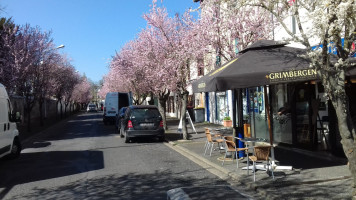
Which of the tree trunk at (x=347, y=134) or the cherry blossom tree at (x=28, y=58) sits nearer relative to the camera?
the tree trunk at (x=347, y=134)

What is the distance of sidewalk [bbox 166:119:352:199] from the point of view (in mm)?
5820

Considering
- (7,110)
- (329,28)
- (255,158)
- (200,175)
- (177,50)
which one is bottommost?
(200,175)

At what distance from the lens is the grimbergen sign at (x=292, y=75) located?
21.1 feet

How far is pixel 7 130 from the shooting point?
9789mm

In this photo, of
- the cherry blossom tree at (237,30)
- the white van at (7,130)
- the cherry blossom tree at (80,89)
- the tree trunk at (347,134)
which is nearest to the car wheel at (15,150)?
the white van at (7,130)

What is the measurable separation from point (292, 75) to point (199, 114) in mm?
19883

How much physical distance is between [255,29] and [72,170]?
8.07 meters

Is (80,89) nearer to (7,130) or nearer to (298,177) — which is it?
(7,130)

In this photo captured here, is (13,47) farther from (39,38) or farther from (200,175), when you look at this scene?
(200,175)

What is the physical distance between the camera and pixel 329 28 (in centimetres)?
461

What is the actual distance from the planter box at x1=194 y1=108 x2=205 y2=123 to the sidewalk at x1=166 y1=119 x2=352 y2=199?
15.9 m

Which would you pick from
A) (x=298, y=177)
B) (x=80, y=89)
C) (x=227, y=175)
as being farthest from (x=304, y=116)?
(x=80, y=89)

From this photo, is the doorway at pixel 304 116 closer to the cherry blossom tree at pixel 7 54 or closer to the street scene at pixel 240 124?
the street scene at pixel 240 124

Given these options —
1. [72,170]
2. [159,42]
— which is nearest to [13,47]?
[159,42]
